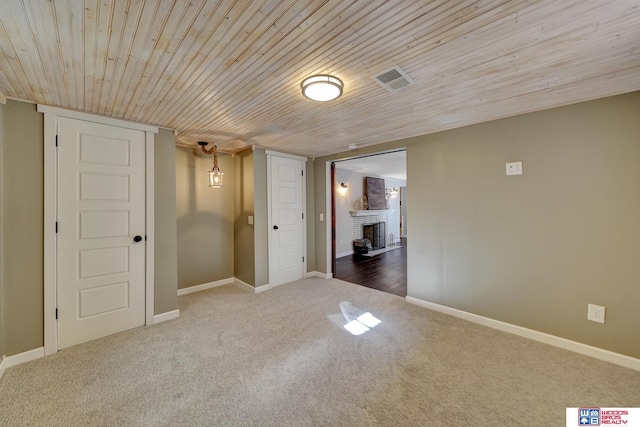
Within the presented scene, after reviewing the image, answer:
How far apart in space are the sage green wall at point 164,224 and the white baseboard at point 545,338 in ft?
10.6

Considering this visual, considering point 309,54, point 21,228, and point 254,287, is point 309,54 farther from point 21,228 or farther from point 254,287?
point 254,287

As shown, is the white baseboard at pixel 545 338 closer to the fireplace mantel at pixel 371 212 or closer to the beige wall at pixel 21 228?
the fireplace mantel at pixel 371 212

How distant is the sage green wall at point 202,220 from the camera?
3.68 m

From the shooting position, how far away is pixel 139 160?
2.71 meters

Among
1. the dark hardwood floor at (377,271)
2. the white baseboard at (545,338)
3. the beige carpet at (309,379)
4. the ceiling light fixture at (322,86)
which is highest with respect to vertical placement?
Result: the ceiling light fixture at (322,86)

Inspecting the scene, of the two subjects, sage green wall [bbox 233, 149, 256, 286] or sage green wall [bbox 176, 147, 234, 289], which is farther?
sage green wall [bbox 233, 149, 256, 286]

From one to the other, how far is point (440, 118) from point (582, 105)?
3.74ft

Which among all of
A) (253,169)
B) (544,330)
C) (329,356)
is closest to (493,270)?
(544,330)

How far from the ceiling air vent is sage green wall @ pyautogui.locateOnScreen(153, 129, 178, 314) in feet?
8.23

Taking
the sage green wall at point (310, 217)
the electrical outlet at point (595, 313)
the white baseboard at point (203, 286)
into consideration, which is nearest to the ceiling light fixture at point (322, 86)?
the sage green wall at point (310, 217)

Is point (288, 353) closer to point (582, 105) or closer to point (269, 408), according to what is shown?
point (269, 408)

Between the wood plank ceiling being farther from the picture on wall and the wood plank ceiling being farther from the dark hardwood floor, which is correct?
the picture on wall

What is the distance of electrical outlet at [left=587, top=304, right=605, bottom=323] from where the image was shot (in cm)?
212

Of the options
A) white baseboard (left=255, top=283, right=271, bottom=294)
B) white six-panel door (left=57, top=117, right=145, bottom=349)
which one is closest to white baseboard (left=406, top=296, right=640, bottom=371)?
white baseboard (left=255, top=283, right=271, bottom=294)
